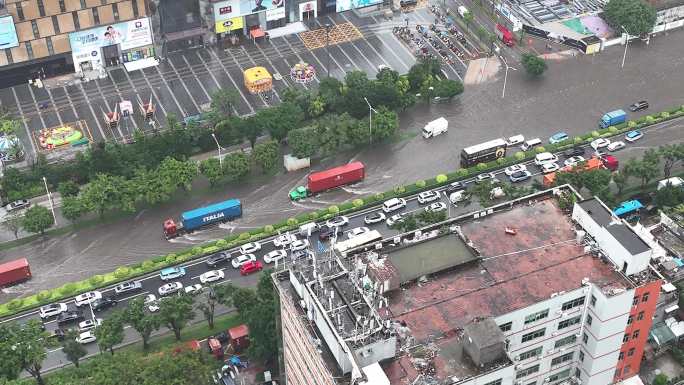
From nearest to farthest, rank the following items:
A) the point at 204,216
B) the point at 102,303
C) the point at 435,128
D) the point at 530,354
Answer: the point at 530,354 < the point at 102,303 < the point at 204,216 < the point at 435,128

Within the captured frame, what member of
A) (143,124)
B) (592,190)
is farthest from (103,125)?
(592,190)

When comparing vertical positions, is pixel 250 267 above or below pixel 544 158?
below

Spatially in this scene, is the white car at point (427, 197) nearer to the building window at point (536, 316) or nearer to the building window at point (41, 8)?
the building window at point (536, 316)

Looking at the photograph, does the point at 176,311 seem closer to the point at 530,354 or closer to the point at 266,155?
the point at 266,155

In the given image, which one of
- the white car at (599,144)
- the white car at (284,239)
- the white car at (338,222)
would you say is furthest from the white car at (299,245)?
the white car at (599,144)

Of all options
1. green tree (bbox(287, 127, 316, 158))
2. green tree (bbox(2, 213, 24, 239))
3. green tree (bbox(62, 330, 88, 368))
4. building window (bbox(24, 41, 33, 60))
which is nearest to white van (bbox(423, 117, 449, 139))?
green tree (bbox(287, 127, 316, 158))

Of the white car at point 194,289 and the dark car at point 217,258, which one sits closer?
the white car at point 194,289

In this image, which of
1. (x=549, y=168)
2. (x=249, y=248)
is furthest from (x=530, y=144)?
(x=249, y=248)
